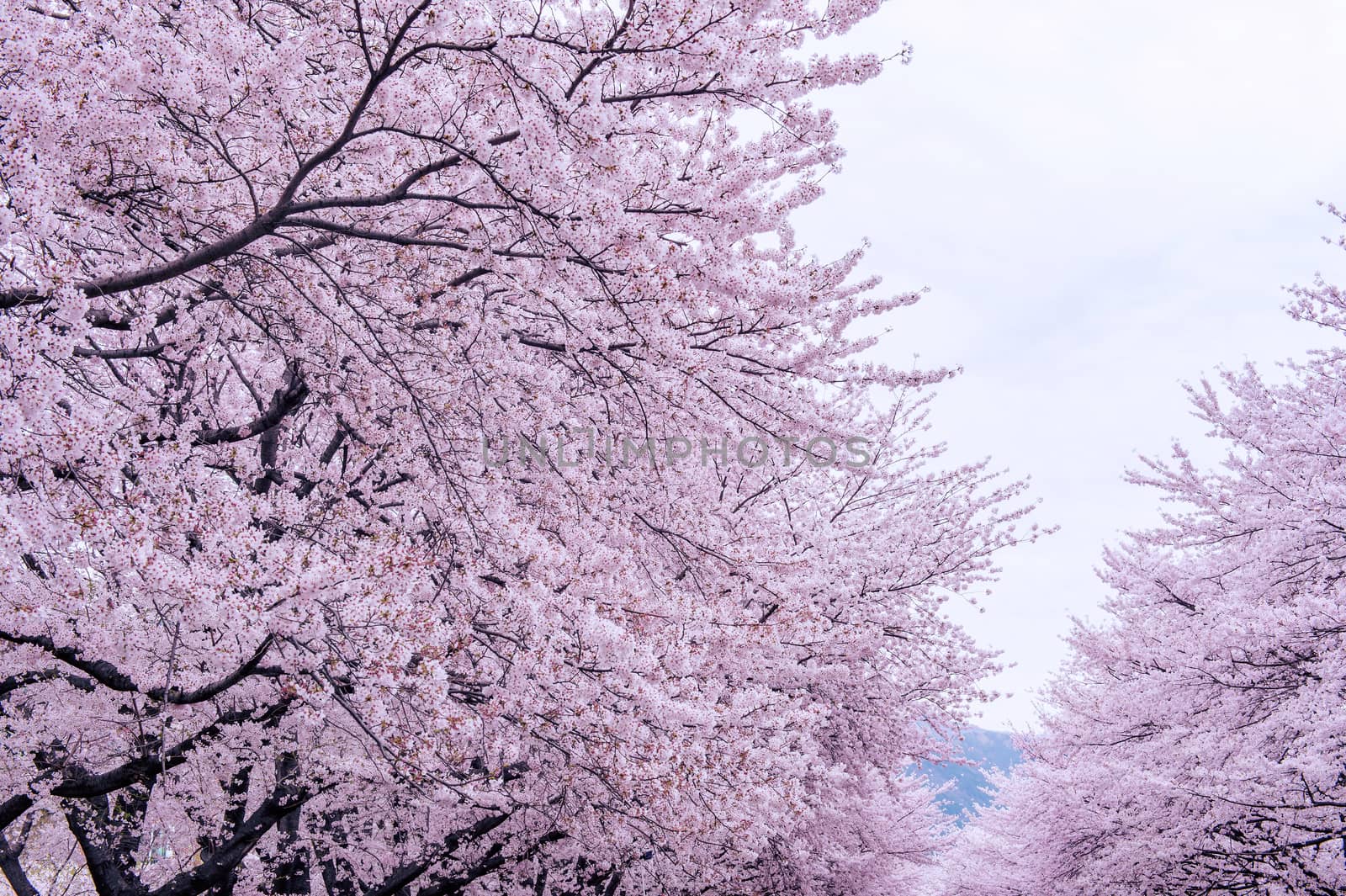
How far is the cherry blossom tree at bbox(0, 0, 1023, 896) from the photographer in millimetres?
3412

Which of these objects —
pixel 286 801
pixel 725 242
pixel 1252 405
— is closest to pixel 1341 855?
Result: pixel 1252 405

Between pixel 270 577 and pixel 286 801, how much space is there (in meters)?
4.76

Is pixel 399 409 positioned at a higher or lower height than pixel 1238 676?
higher

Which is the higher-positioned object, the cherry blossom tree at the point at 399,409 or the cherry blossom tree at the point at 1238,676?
the cherry blossom tree at the point at 399,409

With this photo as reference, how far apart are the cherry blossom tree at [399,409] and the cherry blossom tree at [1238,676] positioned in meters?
4.59

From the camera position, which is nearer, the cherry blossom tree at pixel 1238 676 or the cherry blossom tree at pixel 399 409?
the cherry blossom tree at pixel 399 409

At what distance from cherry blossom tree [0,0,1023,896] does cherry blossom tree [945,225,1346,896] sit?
4594 mm

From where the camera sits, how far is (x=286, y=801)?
22.5 feet

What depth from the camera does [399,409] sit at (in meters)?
5.52

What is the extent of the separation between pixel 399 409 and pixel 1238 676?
9.74 metres

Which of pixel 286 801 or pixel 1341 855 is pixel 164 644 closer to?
pixel 286 801

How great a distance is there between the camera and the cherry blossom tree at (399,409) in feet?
11.2

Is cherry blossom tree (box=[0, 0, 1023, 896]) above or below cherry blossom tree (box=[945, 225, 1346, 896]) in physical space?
above

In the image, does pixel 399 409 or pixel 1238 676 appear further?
pixel 1238 676
